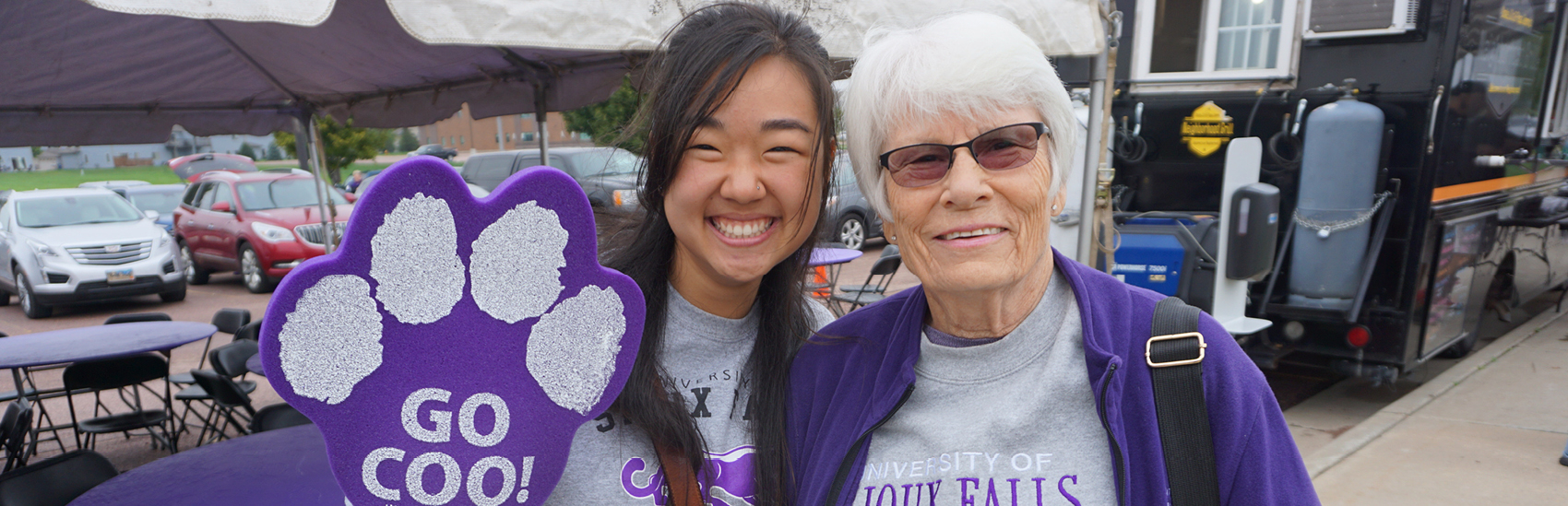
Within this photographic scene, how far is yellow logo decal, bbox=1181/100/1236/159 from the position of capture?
4.98 m

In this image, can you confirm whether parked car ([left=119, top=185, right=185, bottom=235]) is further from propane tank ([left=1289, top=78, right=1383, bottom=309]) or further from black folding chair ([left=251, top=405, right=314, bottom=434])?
propane tank ([left=1289, top=78, right=1383, bottom=309])

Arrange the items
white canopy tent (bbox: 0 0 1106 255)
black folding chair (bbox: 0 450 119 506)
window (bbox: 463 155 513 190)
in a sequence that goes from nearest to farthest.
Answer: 1. white canopy tent (bbox: 0 0 1106 255)
2. black folding chair (bbox: 0 450 119 506)
3. window (bbox: 463 155 513 190)

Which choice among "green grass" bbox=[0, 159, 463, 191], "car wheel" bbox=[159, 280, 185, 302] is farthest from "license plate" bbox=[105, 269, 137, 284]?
"green grass" bbox=[0, 159, 463, 191]

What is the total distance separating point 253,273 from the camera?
1047 centimetres

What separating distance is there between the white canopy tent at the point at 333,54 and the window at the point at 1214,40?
191 centimetres

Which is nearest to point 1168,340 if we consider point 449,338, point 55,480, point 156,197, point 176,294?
point 449,338

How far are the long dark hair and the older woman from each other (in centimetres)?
7

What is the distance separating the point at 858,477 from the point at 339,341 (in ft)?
2.48

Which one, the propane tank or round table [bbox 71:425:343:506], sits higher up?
the propane tank

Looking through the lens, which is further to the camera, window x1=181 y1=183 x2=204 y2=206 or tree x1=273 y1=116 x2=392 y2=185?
tree x1=273 y1=116 x2=392 y2=185

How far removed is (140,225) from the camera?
10.1 meters

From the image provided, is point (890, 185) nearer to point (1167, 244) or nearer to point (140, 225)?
point (1167, 244)

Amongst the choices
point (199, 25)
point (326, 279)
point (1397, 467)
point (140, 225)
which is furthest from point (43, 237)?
point (1397, 467)

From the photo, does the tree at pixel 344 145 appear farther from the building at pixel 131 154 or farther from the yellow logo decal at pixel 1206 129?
the building at pixel 131 154
